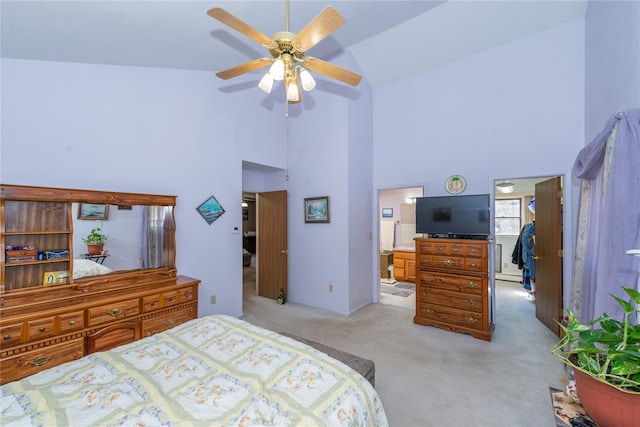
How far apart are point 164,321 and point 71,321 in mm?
756

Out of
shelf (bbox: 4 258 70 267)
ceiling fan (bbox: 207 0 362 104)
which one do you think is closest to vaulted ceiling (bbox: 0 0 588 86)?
ceiling fan (bbox: 207 0 362 104)

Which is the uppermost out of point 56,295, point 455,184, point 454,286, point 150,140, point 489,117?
point 489,117

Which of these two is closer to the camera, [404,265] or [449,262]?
[449,262]

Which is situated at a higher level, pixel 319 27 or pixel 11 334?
pixel 319 27

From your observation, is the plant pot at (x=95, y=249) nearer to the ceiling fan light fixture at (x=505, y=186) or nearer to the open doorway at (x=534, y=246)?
A: the open doorway at (x=534, y=246)

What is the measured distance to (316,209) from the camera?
14.3ft

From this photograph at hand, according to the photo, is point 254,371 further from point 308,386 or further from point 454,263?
point 454,263

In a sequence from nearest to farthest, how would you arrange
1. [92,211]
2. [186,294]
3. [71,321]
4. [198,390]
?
[198,390]
[71,321]
[92,211]
[186,294]

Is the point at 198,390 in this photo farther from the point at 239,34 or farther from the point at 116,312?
the point at 239,34

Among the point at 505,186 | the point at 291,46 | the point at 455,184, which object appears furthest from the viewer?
the point at 505,186

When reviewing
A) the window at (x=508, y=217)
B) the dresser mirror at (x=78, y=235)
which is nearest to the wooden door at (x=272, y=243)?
the dresser mirror at (x=78, y=235)

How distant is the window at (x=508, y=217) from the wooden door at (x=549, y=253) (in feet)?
9.33

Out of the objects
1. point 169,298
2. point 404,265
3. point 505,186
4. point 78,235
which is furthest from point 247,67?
point 505,186

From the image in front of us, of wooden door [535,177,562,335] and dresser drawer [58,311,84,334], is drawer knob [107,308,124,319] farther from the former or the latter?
wooden door [535,177,562,335]
